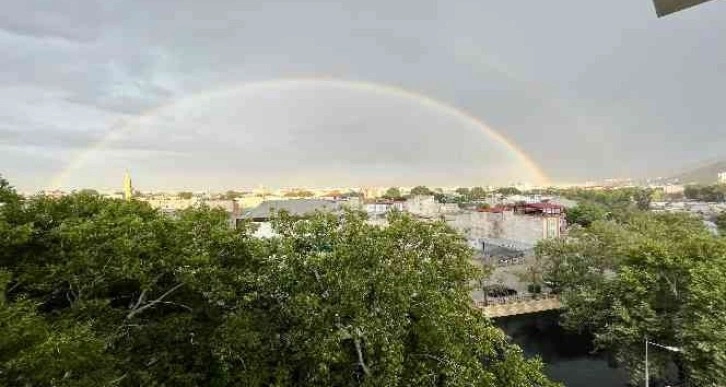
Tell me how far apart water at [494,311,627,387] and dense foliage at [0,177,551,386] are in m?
13.3

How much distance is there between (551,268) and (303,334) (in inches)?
1010

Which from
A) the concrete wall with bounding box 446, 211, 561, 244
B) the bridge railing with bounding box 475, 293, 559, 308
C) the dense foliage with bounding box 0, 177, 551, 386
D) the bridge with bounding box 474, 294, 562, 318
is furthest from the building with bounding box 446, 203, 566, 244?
the dense foliage with bounding box 0, 177, 551, 386

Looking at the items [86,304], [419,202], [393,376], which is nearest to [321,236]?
[393,376]

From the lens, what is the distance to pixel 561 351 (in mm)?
27719

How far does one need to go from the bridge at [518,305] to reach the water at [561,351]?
1.16 m

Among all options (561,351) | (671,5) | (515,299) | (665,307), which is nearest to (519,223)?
(515,299)

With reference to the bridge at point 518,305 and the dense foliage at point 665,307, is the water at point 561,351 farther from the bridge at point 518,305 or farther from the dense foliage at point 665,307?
the dense foliage at point 665,307

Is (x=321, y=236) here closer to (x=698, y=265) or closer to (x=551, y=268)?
(x=698, y=265)

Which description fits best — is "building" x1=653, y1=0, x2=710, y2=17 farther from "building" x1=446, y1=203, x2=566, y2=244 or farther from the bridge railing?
"building" x1=446, y1=203, x2=566, y2=244

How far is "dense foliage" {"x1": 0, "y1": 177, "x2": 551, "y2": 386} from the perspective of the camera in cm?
1012

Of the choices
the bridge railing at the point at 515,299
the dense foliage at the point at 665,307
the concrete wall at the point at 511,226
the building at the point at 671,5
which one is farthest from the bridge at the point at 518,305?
the building at the point at 671,5

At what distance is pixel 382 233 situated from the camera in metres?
12.1

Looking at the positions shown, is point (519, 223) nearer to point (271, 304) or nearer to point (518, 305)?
point (518, 305)

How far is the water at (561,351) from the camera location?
23594mm
